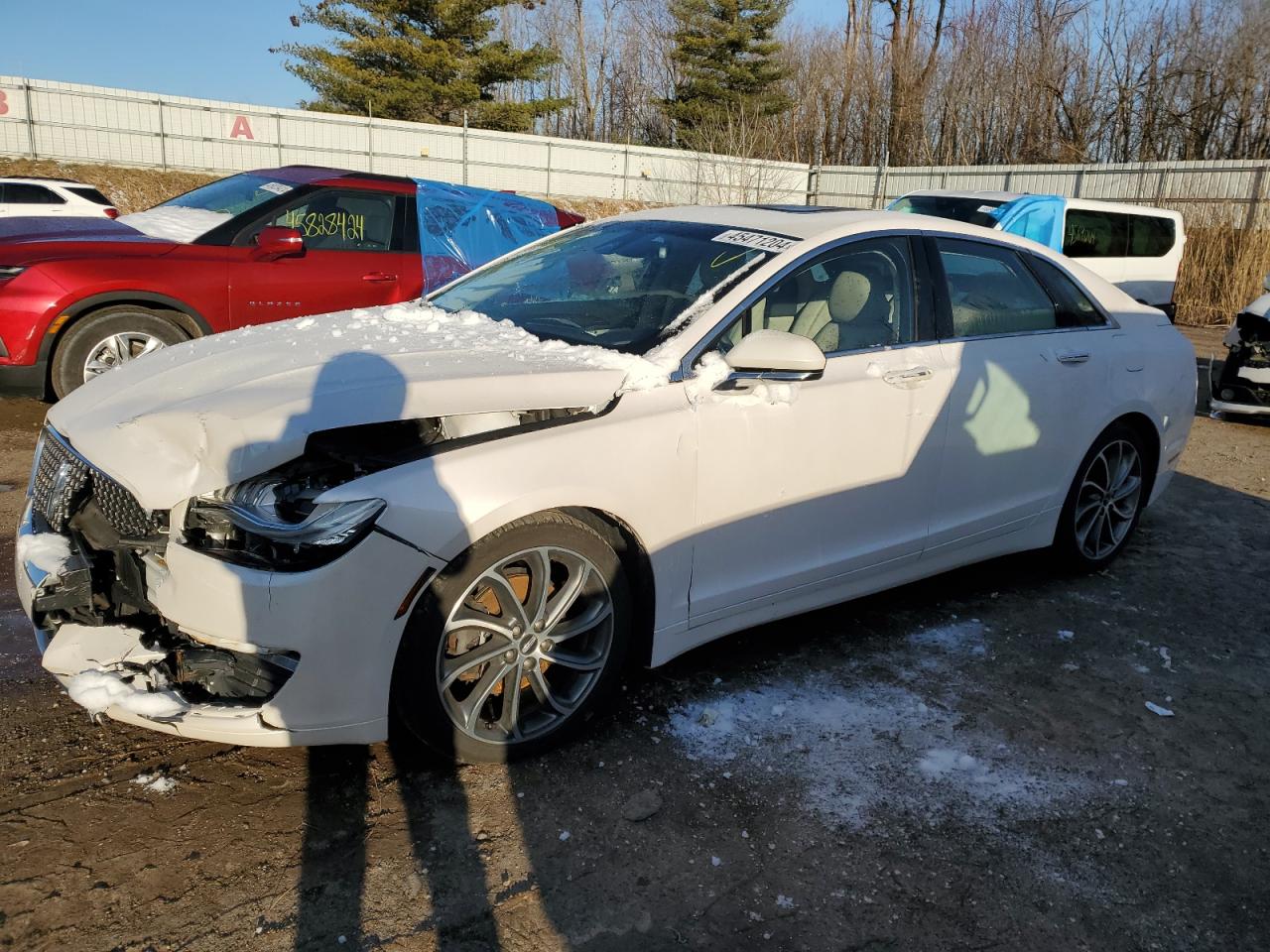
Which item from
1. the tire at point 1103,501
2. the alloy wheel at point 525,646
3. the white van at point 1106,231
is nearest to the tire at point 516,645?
the alloy wheel at point 525,646

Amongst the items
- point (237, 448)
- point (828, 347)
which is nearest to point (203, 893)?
point (237, 448)

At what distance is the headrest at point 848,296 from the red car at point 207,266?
4.37 metres

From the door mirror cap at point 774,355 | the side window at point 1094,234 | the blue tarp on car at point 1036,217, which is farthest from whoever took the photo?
the side window at point 1094,234

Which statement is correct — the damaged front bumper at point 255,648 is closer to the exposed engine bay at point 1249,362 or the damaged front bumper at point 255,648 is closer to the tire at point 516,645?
the tire at point 516,645

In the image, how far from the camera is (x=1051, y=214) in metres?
12.7

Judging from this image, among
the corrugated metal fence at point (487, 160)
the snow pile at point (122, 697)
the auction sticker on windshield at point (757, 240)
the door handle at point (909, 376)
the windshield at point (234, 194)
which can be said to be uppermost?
the corrugated metal fence at point (487, 160)

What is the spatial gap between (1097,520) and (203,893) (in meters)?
4.11

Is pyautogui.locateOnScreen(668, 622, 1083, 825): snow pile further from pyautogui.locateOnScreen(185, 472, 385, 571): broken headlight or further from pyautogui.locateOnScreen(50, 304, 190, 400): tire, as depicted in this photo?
pyautogui.locateOnScreen(50, 304, 190, 400): tire

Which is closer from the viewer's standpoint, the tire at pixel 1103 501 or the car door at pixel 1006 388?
the car door at pixel 1006 388

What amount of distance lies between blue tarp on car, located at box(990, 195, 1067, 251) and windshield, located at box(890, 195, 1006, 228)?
120mm

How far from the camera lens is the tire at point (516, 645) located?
104 inches

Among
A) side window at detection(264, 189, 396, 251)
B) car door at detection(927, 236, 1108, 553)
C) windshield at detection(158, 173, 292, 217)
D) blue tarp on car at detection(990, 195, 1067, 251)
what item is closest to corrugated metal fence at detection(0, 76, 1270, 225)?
blue tarp on car at detection(990, 195, 1067, 251)

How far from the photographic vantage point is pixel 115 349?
6.38m

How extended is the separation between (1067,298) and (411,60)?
33.0 meters
